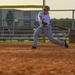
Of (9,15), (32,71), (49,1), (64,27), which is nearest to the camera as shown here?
(32,71)

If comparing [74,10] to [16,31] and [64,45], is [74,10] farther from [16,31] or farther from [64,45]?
[64,45]

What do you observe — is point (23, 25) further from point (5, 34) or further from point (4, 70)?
point (4, 70)

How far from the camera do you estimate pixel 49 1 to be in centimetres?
2061

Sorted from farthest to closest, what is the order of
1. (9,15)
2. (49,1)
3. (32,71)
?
(9,15)
(49,1)
(32,71)

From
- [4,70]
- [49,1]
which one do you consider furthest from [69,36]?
[4,70]

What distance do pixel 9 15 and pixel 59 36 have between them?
148 inches

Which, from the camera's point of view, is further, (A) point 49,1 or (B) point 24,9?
(B) point 24,9

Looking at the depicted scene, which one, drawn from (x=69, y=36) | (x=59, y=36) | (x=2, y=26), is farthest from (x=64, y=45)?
(x=2, y=26)

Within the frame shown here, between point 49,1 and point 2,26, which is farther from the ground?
point 49,1

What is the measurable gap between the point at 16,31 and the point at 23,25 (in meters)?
0.61

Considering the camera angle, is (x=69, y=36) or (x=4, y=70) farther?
(x=69, y=36)

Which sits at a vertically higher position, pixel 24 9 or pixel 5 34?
pixel 24 9

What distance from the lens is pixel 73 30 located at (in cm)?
2094

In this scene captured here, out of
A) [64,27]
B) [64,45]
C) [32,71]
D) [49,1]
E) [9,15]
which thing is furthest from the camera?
[9,15]
